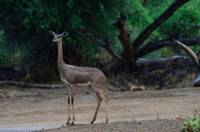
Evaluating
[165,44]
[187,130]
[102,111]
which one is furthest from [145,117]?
[165,44]

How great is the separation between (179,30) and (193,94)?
25.3ft

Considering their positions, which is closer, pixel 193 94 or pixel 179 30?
pixel 193 94

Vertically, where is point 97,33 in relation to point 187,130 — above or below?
above

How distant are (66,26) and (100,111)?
8031 mm

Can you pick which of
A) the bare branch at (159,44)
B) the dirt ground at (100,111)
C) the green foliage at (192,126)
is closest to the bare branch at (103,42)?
the bare branch at (159,44)

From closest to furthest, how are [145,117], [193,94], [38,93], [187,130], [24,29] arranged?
[187,130] < [145,117] < [193,94] < [38,93] < [24,29]

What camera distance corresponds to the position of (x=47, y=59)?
93.0ft

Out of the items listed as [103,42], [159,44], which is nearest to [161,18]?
[159,44]

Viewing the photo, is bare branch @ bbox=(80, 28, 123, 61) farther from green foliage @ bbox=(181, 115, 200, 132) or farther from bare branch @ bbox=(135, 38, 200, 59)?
green foliage @ bbox=(181, 115, 200, 132)

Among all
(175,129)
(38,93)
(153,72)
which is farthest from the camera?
(153,72)

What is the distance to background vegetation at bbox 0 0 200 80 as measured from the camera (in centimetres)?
2634

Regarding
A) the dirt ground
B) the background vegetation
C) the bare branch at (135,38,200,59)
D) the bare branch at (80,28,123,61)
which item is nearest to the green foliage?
the dirt ground

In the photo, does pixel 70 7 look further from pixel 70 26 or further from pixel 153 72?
pixel 153 72

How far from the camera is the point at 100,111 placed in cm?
1961
